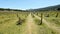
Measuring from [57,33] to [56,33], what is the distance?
0.16 m

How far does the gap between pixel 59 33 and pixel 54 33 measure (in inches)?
27.9

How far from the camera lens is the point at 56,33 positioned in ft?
59.6

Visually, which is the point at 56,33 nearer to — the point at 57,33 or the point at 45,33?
the point at 57,33

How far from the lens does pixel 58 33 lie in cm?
1828

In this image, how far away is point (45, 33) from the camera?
18422mm

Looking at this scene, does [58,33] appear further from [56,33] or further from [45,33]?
[45,33]

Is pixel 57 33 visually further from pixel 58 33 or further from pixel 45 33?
pixel 45 33

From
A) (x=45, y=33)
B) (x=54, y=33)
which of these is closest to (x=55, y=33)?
(x=54, y=33)

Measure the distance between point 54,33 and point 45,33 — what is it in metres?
1.24

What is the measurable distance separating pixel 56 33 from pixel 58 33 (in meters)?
0.32

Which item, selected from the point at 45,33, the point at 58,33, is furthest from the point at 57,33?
the point at 45,33

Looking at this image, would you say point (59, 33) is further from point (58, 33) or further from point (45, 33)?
point (45, 33)

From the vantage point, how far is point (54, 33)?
59.6ft

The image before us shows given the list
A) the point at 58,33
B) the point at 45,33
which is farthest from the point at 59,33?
the point at 45,33
